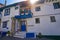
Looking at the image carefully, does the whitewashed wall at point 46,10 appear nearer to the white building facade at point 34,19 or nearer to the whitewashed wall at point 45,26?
the white building facade at point 34,19

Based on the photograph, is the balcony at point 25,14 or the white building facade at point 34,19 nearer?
the white building facade at point 34,19

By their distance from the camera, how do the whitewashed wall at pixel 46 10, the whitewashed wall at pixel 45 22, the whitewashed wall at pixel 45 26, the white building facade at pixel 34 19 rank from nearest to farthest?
1. the whitewashed wall at pixel 45 26
2. the whitewashed wall at pixel 45 22
3. the white building facade at pixel 34 19
4. the whitewashed wall at pixel 46 10

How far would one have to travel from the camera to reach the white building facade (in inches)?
704

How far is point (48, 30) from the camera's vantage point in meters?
17.9

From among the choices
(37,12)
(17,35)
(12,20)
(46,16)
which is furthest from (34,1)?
(17,35)

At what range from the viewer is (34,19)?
63.7 feet

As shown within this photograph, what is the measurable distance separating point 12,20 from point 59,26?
981 centimetres

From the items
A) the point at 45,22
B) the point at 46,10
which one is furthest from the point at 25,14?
the point at 45,22

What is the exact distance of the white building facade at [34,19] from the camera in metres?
17.9

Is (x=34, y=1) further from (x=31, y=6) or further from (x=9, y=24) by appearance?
(x=9, y=24)

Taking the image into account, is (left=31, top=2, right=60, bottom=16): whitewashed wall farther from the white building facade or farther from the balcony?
the balcony

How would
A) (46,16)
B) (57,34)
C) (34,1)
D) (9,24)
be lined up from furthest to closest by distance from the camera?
(9,24), (34,1), (46,16), (57,34)

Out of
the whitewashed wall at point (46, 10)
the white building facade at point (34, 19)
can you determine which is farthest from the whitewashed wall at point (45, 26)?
the whitewashed wall at point (46, 10)

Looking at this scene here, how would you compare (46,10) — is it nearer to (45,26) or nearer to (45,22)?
(45,22)
